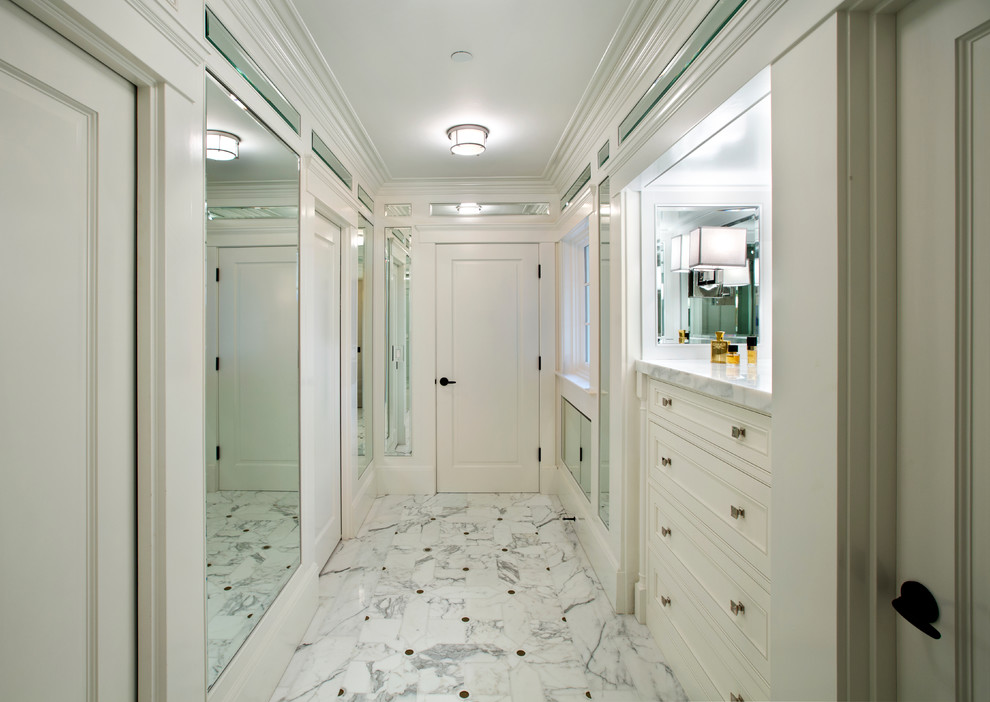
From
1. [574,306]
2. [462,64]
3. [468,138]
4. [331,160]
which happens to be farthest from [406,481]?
[462,64]

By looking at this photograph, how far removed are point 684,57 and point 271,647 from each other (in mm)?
2544

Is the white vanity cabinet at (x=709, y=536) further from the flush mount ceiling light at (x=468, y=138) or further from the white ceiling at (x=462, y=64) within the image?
the flush mount ceiling light at (x=468, y=138)

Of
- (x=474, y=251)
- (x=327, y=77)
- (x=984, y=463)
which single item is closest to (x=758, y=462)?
(x=984, y=463)

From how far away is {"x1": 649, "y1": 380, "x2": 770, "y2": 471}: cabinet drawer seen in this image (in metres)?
1.30

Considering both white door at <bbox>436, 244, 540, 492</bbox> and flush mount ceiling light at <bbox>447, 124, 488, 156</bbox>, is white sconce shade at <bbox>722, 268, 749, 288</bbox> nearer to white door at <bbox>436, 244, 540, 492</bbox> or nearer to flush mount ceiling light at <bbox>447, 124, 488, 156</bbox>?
flush mount ceiling light at <bbox>447, 124, 488, 156</bbox>

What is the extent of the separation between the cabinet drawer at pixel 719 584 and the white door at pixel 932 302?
42 cm

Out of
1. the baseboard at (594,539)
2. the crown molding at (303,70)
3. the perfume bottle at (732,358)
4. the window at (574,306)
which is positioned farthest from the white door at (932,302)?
the window at (574,306)

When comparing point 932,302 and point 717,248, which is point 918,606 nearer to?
point 932,302

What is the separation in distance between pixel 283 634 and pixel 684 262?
237cm

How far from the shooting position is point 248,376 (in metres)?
1.67

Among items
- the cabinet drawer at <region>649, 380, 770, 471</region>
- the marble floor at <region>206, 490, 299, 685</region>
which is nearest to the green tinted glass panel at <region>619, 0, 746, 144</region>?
the cabinet drawer at <region>649, 380, 770, 471</region>

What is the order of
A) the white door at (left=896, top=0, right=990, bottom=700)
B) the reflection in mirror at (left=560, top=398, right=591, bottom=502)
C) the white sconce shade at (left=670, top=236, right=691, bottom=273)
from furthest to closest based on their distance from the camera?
the reflection in mirror at (left=560, top=398, right=591, bottom=502), the white sconce shade at (left=670, top=236, right=691, bottom=273), the white door at (left=896, top=0, right=990, bottom=700)

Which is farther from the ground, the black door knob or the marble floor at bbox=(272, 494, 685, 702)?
the black door knob

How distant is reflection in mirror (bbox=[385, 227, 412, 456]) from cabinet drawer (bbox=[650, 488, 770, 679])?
7.87ft
